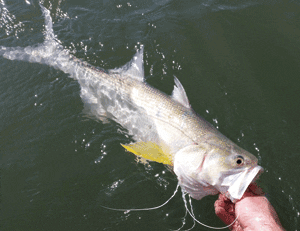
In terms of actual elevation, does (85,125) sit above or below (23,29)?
below

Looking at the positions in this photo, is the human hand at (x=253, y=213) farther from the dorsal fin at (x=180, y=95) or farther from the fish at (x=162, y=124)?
the dorsal fin at (x=180, y=95)

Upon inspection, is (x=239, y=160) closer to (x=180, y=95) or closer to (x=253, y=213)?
(x=253, y=213)

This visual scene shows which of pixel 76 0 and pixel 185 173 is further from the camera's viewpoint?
pixel 76 0

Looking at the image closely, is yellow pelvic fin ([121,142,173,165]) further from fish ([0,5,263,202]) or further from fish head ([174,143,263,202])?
fish head ([174,143,263,202])

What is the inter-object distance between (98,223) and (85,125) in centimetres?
146

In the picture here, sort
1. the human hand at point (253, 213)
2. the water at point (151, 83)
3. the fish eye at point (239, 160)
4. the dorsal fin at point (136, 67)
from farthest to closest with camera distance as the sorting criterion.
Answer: the dorsal fin at point (136, 67), the water at point (151, 83), the fish eye at point (239, 160), the human hand at point (253, 213)

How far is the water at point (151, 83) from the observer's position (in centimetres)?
321

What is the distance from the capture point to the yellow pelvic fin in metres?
3.09

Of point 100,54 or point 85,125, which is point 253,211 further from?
point 100,54

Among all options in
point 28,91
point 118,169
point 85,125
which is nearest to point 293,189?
point 118,169

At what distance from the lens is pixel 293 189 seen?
10.7ft

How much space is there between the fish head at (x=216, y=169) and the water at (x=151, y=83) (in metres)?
0.53

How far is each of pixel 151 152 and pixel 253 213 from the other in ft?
4.30

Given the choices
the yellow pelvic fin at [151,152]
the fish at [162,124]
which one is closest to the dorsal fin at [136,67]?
the fish at [162,124]
